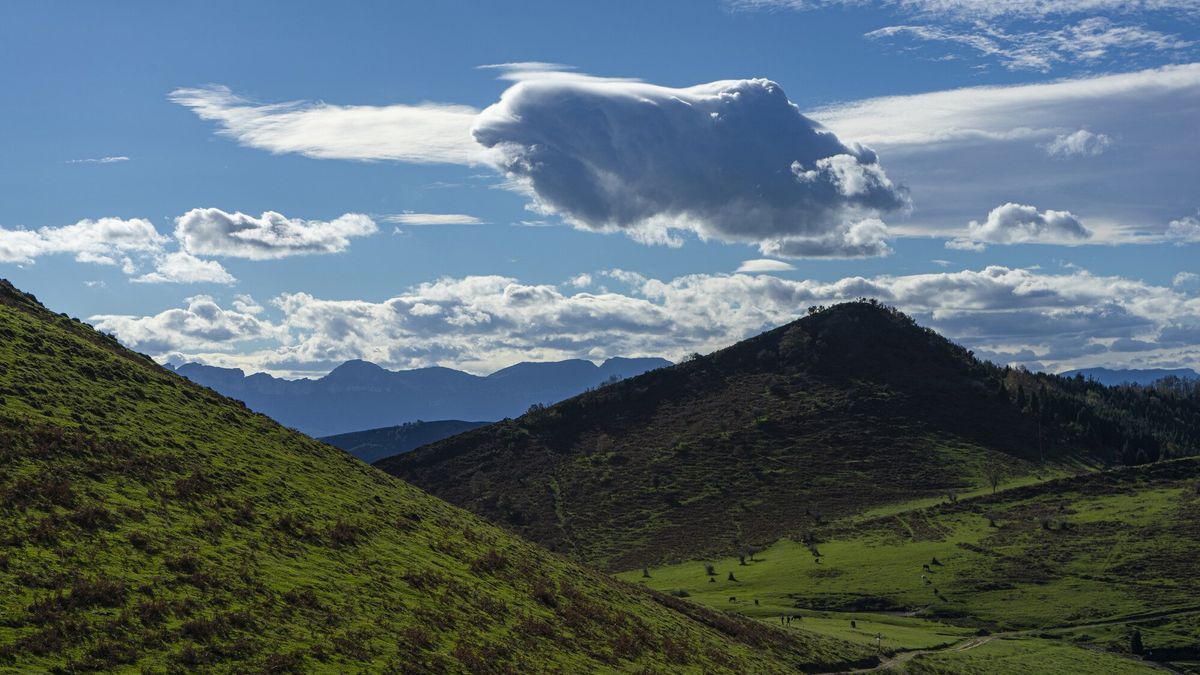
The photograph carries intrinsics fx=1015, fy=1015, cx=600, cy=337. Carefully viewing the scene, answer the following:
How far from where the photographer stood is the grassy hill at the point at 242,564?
36812mm

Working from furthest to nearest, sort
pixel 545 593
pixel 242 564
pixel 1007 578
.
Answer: pixel 1007 578
pixel 545 593
pixel 242 564

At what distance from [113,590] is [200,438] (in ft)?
93.7

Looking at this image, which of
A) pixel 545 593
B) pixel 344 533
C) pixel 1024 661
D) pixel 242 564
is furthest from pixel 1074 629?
pixel 242 564

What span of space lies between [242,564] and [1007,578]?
110727 millimetres

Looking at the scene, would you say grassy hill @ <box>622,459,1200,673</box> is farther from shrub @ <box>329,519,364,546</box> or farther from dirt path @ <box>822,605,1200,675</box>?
shrub @ <box>329,519,364,546</box>

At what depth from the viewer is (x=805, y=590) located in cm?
13200

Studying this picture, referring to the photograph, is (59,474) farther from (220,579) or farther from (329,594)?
(329,594)

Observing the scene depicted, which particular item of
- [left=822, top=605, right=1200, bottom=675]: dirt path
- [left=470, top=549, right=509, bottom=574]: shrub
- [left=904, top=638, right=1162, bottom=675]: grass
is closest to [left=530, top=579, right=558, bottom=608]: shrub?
[left=470, top=549, right=509, bottom=574]: shrub

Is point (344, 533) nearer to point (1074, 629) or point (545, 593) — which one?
point (545, 593)

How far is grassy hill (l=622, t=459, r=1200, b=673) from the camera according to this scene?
4035 inches

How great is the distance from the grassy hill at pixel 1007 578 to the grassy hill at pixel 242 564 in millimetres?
32086

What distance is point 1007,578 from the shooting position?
427 ft

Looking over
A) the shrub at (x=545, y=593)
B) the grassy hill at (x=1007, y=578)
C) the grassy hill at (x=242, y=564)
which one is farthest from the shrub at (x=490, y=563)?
the grassy hill at (x=1007, y=578)

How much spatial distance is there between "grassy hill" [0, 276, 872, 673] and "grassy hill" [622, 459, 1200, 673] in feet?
105
